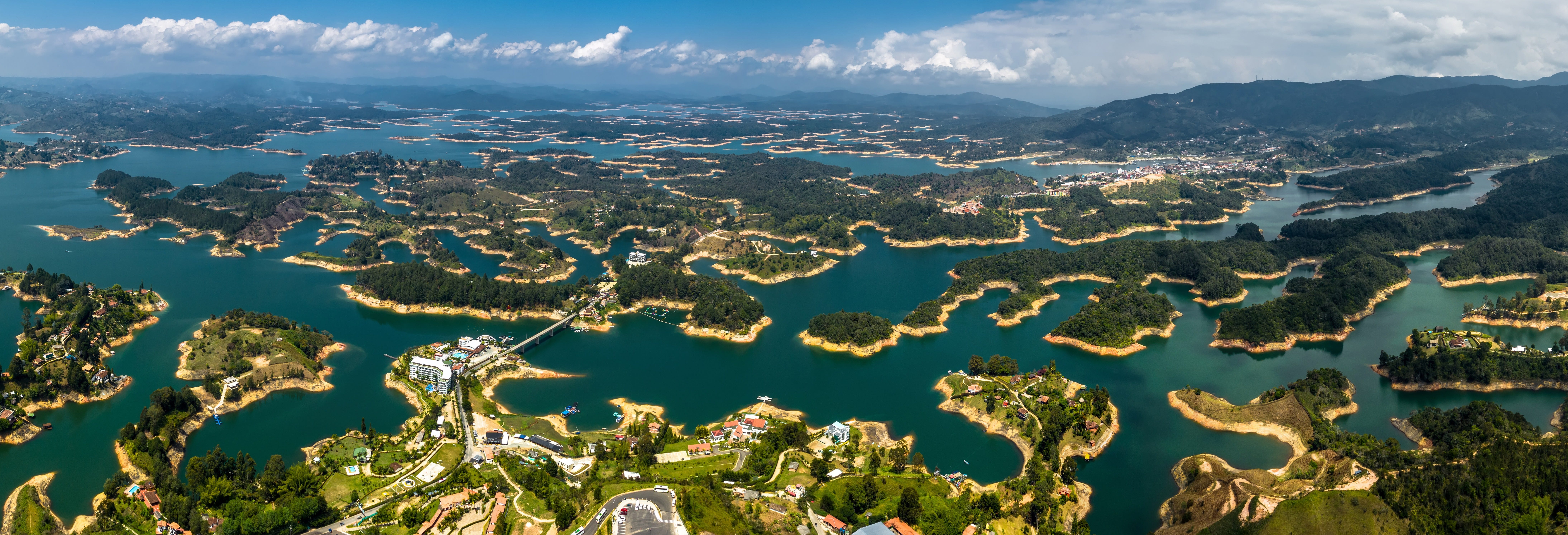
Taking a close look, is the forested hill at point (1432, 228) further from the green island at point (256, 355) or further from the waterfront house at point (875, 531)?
the green island at point (256, 355)

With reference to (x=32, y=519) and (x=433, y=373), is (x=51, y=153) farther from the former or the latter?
(x=32, y=519)

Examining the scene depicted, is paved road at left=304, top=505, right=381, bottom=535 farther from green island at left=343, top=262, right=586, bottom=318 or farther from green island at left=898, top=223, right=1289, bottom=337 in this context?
green island at left=898, top=223, right=1289, bottom=337

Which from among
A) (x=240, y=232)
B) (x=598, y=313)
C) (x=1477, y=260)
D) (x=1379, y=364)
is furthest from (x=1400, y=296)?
(x=240, y=232)

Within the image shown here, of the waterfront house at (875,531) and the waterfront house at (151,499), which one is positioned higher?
the waterfront house at (875,531)

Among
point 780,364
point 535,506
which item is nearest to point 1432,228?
point 780,364

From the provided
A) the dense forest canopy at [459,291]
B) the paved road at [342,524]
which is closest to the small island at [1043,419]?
the paved road at [342,524]
